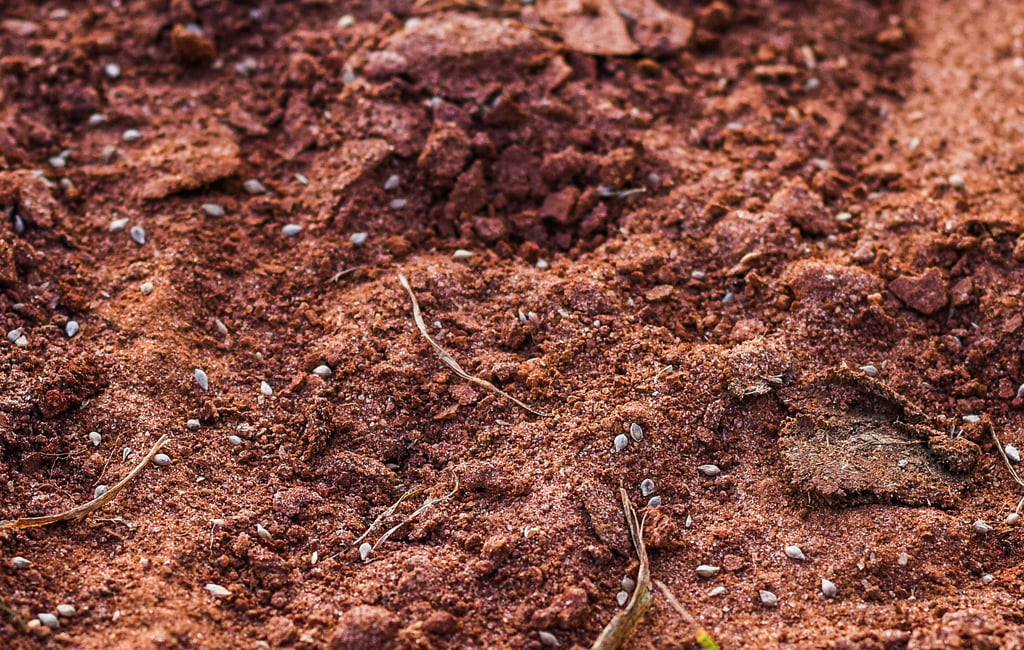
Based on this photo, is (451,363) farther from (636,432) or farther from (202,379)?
(202,379)

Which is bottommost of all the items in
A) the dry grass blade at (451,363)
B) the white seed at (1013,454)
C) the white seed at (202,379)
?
the white seed at (202,379)

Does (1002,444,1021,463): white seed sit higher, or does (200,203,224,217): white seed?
(1002,444,1021,463): white seed

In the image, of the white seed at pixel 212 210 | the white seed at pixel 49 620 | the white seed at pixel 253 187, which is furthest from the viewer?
the white seed at pixel 253 187

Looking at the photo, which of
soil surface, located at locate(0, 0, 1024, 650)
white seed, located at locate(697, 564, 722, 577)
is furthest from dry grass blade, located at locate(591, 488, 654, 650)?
white seed, located at locate(697, 564, 722, 577)

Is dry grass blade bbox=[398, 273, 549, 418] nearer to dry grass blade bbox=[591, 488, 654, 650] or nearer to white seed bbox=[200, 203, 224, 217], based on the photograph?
dry grass blade bbox=[591, 488, 654, 650]

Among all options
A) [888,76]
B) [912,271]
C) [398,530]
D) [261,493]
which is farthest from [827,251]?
[261,493]

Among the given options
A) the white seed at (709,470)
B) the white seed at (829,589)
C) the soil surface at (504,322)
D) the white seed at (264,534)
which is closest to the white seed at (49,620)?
the soil surface at (504,322)

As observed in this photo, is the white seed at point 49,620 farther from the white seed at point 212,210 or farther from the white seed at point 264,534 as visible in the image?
the white seed at point 212,210
